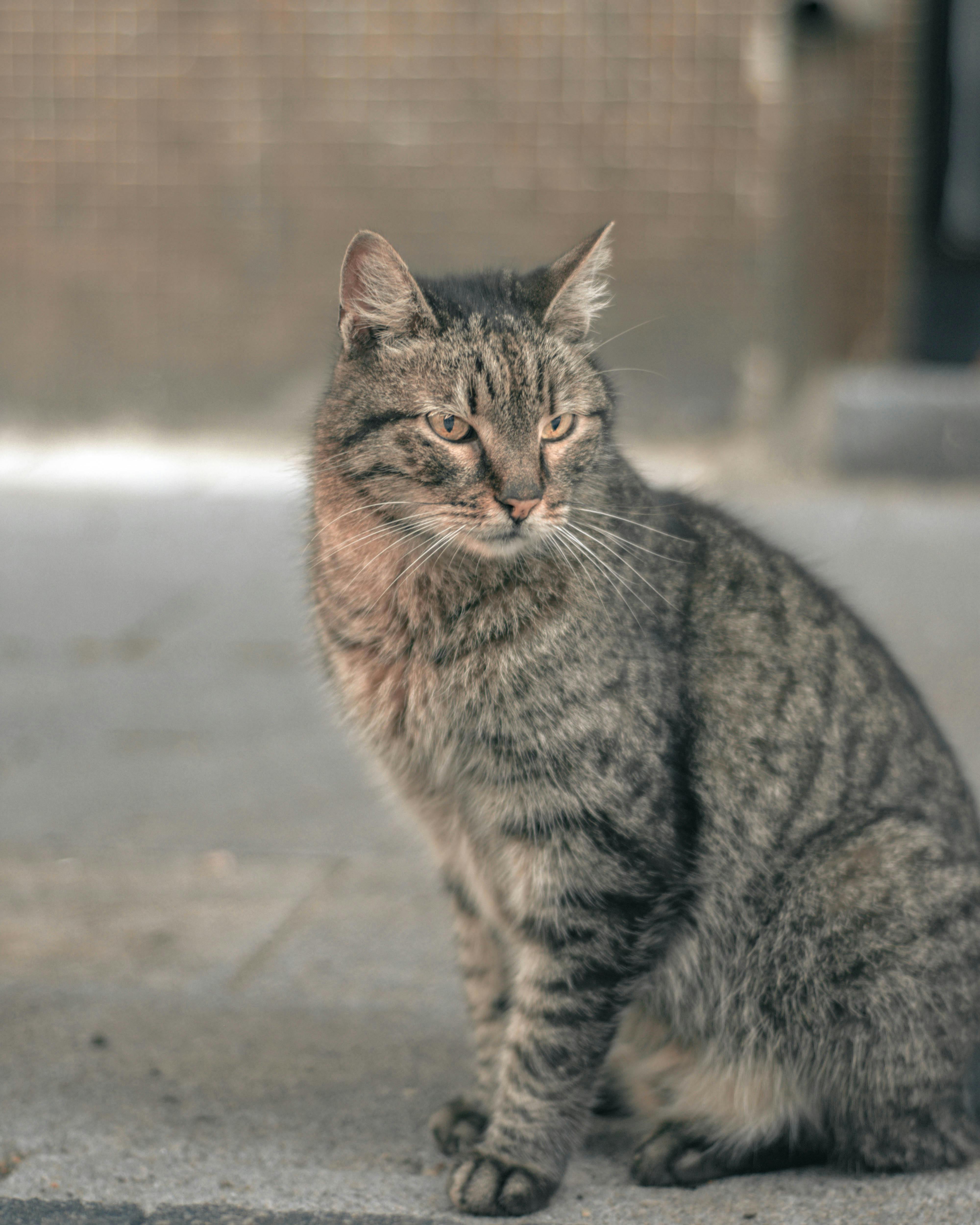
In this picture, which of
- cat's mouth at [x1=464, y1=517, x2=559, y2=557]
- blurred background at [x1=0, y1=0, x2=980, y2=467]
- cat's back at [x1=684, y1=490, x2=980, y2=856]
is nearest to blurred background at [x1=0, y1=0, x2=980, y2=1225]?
blurred background at [x1=0, y1=0, x2=980, y2=467]

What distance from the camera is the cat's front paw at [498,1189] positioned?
2.40 meters

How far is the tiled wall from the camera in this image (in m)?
8.54

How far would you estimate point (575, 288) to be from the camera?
8.73 ft

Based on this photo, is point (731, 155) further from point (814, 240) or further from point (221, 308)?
point (221, 308)

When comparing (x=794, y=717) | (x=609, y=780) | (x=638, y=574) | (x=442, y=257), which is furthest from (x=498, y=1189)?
(x=442, y=257)

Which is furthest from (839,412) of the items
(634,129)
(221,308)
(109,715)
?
(109,715)

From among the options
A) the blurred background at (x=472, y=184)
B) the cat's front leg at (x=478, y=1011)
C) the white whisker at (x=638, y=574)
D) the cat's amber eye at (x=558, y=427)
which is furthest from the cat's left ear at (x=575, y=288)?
the blurred background at (x=472, y=184)

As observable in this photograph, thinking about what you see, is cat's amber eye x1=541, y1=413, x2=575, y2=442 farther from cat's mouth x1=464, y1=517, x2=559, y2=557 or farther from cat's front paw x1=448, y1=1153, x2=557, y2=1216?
cat's front paw x1=448, y1=1153, x2=557, y2=1216

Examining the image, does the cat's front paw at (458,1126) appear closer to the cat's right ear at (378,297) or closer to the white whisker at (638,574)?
the white whisker at (638,574)

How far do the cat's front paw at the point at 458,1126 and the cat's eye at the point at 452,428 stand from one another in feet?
4.30

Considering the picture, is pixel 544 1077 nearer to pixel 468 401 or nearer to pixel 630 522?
pixel 630 522

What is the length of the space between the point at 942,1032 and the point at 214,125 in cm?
798

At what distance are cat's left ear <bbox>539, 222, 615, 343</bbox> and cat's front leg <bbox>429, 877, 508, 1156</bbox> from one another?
113 centimetres

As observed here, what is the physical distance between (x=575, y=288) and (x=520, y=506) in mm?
511
